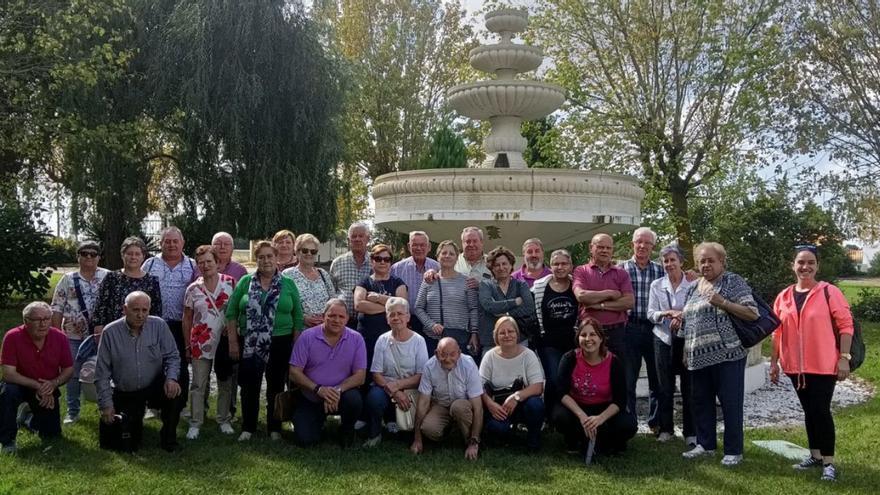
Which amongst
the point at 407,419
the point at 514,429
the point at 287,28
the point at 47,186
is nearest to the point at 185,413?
the point at 407,419

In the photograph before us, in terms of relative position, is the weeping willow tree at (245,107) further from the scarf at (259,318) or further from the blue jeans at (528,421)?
the blue jeans at (528,421)

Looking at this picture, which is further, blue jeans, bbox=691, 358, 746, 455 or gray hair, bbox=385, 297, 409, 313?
gray hair, bbox=385, 297, 409, 313

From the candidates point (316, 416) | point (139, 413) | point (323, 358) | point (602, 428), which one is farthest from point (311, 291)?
point (602, 428)

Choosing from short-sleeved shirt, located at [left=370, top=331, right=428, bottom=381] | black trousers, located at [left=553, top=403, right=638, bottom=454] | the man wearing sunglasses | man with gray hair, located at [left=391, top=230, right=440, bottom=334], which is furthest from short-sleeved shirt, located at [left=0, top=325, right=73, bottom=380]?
black trousers, located at [left=553, top=403, right=638, bottom=454]

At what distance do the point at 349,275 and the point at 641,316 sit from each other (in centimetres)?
234

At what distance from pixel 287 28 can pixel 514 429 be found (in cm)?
1365

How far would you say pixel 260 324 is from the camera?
5.62m

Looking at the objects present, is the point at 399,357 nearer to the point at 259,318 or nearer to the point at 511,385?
the point at 511,385

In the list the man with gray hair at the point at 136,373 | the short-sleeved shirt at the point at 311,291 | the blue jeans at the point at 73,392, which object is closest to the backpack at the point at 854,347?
the short-sleeved shirt at the point at 311,291

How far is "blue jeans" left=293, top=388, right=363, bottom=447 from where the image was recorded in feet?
17.9

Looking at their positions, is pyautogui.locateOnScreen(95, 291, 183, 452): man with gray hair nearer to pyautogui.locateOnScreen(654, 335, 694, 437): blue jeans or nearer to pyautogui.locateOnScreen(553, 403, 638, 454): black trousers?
pyautogui.locateOnScreen(553, 403, 638, 454): black trousers

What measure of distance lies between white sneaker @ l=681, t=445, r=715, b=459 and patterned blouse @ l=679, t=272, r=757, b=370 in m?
0.58

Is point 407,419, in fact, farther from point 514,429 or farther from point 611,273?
point 611,273

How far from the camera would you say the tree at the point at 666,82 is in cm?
1834
